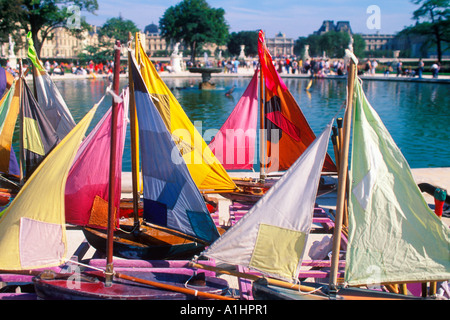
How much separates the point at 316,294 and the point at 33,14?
2220 inches

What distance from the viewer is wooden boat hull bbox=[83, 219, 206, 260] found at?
5.65 metres

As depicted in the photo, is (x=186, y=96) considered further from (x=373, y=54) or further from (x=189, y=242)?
(x=373, y=54)

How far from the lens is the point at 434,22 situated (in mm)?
56156

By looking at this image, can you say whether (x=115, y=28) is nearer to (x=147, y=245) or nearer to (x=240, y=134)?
(x=240, y=134)

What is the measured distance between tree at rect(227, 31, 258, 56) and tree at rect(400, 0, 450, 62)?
221ft

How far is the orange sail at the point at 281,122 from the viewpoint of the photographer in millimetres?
7828

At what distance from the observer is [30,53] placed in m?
8.03

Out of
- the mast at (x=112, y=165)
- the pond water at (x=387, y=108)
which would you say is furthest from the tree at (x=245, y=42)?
the mast at (x=112, y=165)

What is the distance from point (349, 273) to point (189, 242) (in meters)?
2.17

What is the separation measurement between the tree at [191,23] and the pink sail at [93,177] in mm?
71766

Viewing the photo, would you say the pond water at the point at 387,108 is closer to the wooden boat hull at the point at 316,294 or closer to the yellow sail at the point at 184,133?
the yellow sail at the point at 184,133

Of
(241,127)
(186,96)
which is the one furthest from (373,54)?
(241,127)

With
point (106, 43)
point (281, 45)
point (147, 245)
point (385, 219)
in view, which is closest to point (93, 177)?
point (147, 245)

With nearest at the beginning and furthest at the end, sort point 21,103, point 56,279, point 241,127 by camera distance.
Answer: point 56,279 < point 21,103 < point 241,127
